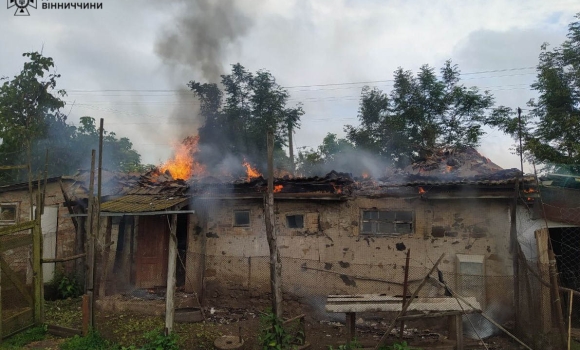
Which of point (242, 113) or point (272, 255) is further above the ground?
point (242, 113)

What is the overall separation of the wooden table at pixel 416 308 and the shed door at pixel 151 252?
6.09 m

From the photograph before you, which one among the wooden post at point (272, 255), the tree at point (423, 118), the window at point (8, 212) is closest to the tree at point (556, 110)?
the tree at point (423, 118)

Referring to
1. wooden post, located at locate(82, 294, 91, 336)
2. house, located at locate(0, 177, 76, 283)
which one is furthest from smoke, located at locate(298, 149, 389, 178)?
wooden post, located at locate(82, 294, 91, 336)

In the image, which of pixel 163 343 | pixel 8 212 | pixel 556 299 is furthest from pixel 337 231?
pixel 8 212

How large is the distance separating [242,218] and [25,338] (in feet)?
18.0

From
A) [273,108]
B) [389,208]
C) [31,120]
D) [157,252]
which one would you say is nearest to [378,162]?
[273,108]

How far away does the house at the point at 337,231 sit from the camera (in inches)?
345

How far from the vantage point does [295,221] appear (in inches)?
400

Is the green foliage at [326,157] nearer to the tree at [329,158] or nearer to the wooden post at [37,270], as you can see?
the tree at [329,158]

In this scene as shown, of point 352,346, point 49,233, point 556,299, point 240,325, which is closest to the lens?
point 556,299

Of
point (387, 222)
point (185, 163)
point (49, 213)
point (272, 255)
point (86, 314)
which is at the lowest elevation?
point (86, 314)

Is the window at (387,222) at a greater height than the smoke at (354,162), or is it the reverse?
the smoke at (354,162)

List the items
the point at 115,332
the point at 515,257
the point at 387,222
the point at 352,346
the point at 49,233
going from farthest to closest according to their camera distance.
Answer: the point at 49,233, the point at 387,222, the point at 115,332, the point at 515,257, the point at 352,346

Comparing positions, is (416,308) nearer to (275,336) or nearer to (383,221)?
(275,336)
